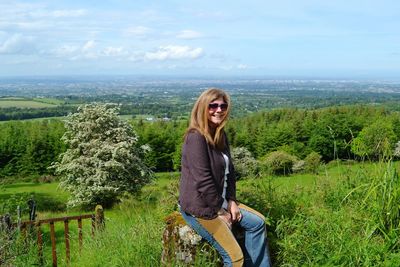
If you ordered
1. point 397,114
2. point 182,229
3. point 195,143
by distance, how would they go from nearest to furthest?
1. point 195,143
2. point 182,229
3. point 397,114

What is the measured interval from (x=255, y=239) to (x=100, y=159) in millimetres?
20227

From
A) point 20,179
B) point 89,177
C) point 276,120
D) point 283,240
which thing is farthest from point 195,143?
point 276,120

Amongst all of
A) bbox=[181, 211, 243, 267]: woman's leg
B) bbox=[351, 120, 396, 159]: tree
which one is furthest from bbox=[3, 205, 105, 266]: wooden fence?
bbox=[351, 120, 396, 159]: tree

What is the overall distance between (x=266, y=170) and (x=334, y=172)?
1.06 metres

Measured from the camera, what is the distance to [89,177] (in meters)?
23.5

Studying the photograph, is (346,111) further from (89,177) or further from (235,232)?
(235,232)

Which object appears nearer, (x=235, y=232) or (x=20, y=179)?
(x=235, y=232)

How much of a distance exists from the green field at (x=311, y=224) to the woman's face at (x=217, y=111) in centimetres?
131

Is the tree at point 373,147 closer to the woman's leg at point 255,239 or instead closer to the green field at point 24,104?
the woman's leg at point 255,239

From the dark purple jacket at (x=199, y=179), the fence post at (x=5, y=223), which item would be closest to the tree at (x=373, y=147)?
the dark purple jacket at (x=199, y=179)

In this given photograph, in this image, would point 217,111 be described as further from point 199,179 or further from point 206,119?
point 199,179

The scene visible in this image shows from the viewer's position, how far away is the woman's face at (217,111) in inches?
168

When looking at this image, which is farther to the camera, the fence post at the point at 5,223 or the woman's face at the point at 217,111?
the fence post at the point at 5,223

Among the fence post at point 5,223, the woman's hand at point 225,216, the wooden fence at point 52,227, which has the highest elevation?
the woman's hand at point 225,216
